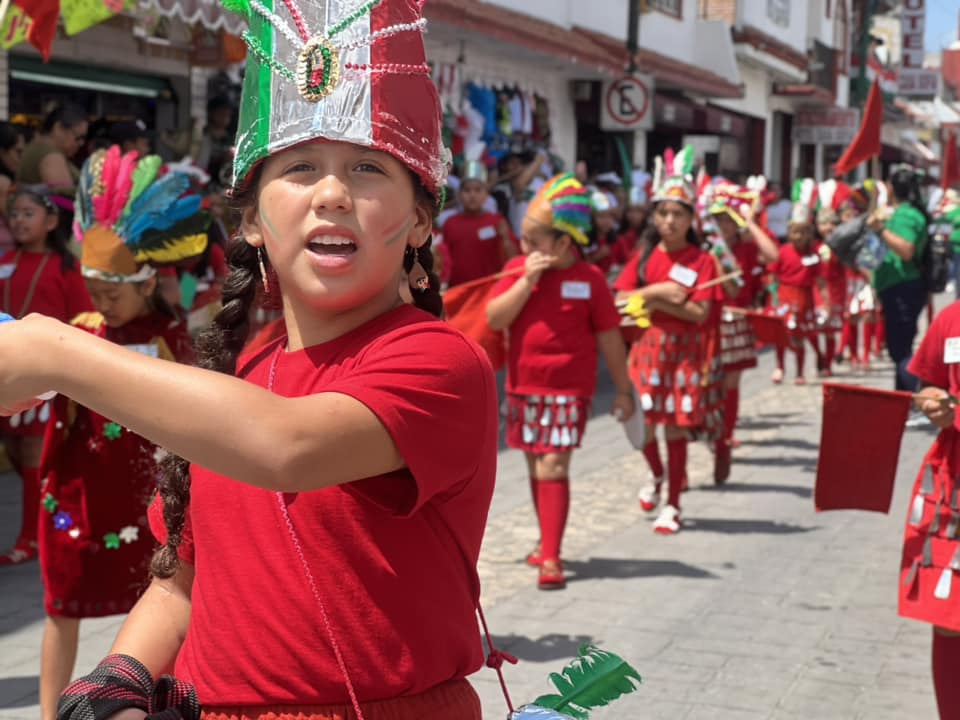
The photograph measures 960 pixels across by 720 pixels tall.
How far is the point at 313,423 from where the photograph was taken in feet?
5.94

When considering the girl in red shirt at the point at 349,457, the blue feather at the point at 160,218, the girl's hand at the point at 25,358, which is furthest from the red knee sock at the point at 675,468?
the girl's hand at the point at 25,358

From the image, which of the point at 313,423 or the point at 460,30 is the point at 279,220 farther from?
the point at 460,30

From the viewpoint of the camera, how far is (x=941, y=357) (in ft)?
14.6

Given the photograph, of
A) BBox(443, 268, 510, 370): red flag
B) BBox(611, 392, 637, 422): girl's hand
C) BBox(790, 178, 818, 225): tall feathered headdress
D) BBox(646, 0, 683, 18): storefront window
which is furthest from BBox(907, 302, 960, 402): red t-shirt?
BBox(646, 0, 683, 18): storefront window

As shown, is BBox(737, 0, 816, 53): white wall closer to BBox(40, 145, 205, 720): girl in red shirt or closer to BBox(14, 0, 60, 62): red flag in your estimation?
BBox(14, 0, 60, 62): red flag

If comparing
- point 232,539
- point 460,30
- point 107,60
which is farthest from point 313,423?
point 460,30

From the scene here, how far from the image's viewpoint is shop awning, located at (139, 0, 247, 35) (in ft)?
29.2

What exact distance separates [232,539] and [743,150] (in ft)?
102

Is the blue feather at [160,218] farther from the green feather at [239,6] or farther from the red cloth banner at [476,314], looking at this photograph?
the green feather at [239,6]

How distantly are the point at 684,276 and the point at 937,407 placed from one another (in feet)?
13.4

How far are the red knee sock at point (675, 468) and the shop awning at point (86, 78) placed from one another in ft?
18.5

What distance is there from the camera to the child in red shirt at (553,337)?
23.4ft

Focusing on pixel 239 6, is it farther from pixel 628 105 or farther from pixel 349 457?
pixel 628 105

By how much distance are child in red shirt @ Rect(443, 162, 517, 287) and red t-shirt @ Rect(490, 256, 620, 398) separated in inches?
194
